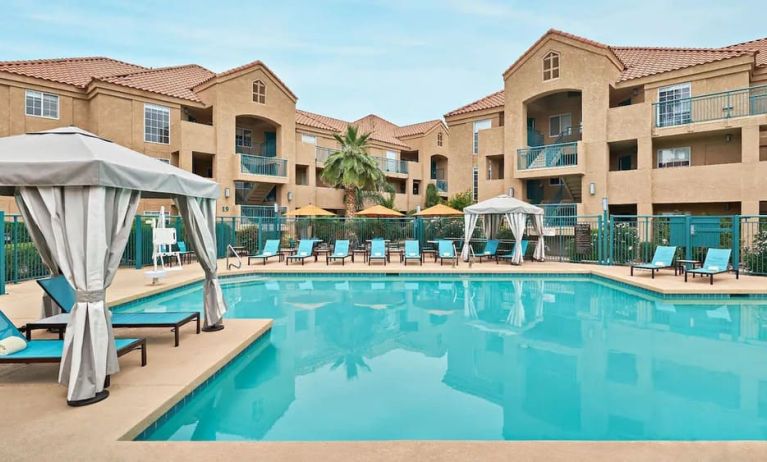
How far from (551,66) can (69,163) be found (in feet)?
71.8

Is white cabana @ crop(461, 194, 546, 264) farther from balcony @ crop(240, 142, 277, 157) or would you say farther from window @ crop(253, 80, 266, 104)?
window @ crop(253, 80, 266, 104)

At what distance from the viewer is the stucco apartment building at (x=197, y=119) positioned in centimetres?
1992

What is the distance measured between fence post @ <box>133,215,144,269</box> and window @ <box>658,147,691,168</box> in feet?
72.4

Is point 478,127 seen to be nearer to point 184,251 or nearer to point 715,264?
point 715,264

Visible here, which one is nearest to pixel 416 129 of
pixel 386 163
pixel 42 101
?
pixel 386 163

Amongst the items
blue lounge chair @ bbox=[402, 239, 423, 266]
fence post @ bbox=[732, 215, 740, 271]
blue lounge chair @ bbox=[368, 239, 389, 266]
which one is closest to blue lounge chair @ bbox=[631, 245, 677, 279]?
fence post @ bbox=[732, 215, 740, 271]

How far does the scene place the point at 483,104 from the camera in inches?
1072

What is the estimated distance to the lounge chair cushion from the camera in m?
4.64

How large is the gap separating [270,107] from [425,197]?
44.6 ft

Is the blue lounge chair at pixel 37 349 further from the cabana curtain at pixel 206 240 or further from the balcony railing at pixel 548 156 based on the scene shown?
the balcony railing at pixel 548 156

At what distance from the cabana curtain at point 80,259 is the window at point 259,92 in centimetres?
2196

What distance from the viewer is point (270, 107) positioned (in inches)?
1002

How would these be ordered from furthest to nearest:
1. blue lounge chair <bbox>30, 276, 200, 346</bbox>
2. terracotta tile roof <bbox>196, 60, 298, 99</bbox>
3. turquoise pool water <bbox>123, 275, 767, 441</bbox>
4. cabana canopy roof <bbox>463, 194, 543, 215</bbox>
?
1. terracotta tile roof <bbox>196, 60, 298, 99</bbox>
2. cabana canopy roof <bbox>463, 194, 543, 215</bbox>
3. blue lounge chair <bbox>30, 276, 200, 346</bbox>
4. turquoise pool water <bbox>123, 275, 767, 441</bbox>

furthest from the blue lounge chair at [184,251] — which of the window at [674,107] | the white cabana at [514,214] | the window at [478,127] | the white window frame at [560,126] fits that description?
the window at [674,107]
